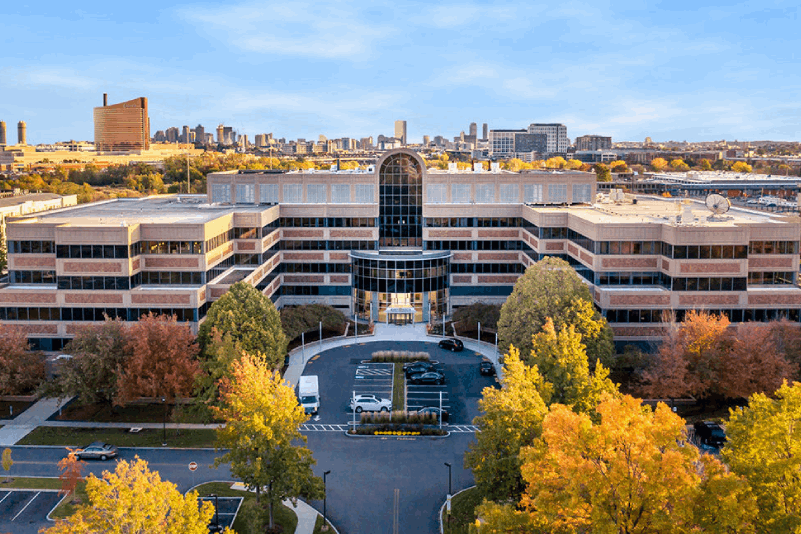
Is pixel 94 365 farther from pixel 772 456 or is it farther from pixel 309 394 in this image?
pixel 772 456

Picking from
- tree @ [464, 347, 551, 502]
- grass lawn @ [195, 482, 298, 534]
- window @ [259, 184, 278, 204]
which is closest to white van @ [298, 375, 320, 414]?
grass lawn @ [195, 482, 298, 534]

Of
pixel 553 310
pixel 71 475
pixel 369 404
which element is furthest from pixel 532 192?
pixel 71 475

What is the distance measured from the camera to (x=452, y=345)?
7906cm

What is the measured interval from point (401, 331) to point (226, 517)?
1769 inches

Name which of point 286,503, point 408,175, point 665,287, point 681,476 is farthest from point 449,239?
point 681,476

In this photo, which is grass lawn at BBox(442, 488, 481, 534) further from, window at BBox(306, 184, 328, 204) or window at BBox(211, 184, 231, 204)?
window at BBox(211, 184, 231, 204)

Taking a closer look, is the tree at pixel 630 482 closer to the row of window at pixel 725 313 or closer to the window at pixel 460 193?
the row of window at pixel 725 313

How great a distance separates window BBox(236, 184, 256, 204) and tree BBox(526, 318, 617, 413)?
5715cm

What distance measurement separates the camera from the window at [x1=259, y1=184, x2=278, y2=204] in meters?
96.8

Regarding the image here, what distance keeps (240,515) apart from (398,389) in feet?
83.0

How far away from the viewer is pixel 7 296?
64.0 m

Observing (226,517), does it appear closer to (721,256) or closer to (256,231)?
(256,231)

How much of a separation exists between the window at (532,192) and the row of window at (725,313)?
1315 inches

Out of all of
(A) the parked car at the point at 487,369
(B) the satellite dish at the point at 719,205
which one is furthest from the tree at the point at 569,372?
(B) the satellite dish at the point at 719,205
